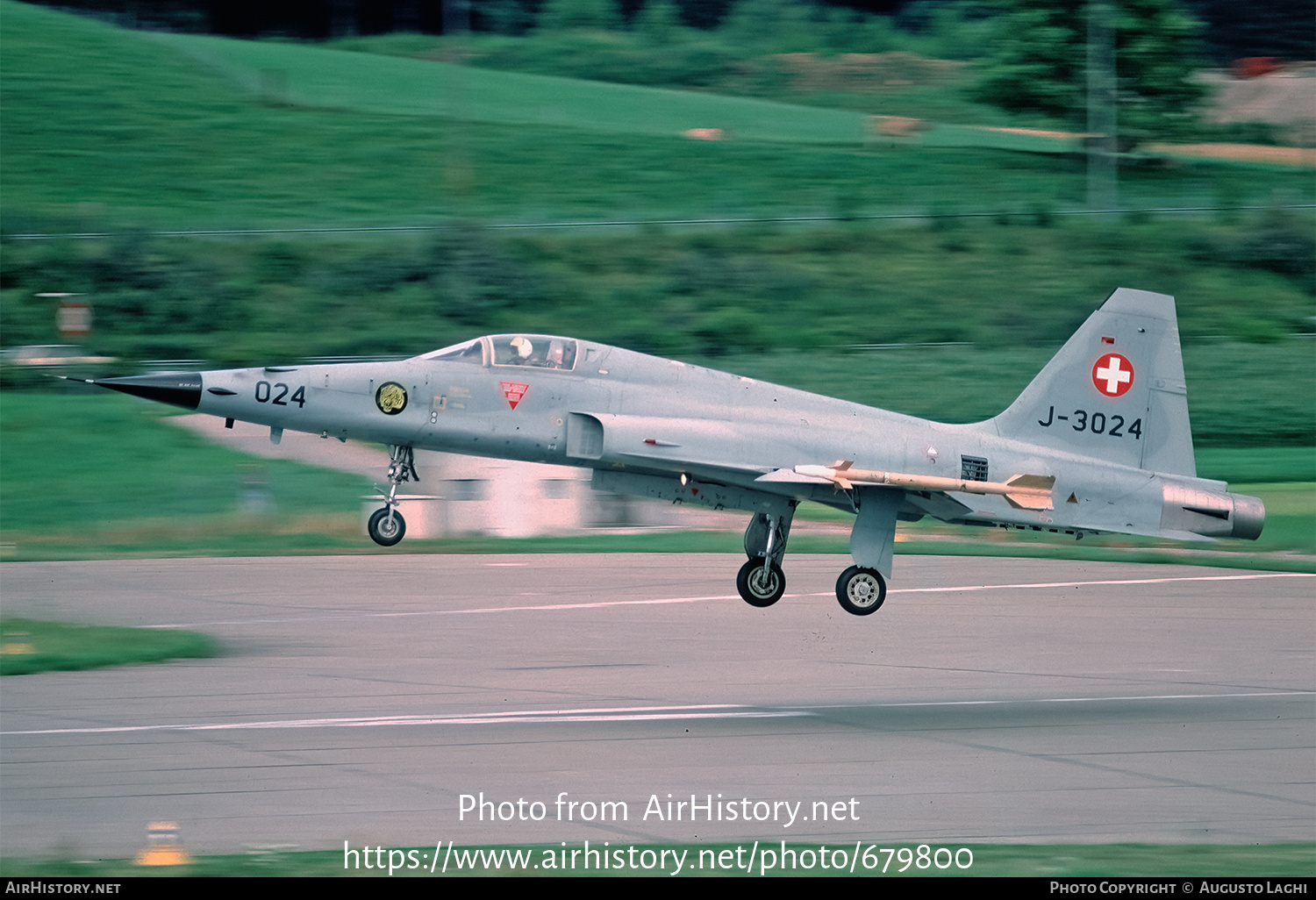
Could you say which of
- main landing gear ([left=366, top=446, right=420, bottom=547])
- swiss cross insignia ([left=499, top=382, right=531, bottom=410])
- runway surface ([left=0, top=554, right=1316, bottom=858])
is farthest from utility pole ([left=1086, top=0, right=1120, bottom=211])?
main landing gear ([left=366, top=446, right=420, bottom=547])

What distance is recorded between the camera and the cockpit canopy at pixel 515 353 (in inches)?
629

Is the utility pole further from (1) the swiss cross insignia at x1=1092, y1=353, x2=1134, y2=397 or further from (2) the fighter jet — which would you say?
(2) the fighter jet

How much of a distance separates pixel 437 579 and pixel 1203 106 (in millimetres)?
42860

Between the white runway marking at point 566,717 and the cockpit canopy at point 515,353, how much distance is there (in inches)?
160

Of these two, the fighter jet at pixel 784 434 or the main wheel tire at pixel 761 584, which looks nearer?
the fighter jet at pixel 784 434

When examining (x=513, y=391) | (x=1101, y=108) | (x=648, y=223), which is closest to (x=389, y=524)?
(x=513, y=391)

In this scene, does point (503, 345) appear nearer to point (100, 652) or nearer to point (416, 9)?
point (100, 652)

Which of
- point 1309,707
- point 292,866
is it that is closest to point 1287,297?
point 1309,707

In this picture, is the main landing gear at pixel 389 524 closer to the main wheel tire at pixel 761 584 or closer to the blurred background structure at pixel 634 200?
the main wheel tire at pixel 761 584

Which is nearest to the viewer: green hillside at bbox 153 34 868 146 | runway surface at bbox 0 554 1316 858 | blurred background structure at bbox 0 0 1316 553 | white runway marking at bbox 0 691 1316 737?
runway surface at bbox 0 554 1316 858

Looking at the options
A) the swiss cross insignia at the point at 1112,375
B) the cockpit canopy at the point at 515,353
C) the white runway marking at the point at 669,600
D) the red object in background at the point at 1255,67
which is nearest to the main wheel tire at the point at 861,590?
the white runway marking at the point at 669,600

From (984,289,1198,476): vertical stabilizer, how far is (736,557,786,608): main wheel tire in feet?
10.6

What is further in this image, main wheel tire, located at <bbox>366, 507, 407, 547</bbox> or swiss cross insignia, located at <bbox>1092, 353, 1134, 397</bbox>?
swiss cross insignia, located at <bbox>1092, 353, 1134, 397</bbox>

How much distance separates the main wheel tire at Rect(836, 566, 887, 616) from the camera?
16812 millimetres
